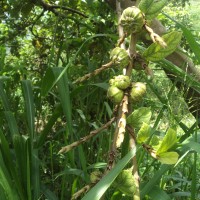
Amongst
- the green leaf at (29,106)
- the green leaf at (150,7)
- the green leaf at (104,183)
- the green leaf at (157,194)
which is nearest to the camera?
the green leaf at (104,183)

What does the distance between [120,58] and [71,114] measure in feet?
1.96

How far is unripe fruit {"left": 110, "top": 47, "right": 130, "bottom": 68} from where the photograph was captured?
1.85 feet

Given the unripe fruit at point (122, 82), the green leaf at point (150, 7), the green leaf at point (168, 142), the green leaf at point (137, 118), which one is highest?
the green leaf at point (150, 7)

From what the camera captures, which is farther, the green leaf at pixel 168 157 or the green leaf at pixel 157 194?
the green leaf at pixel 157 194

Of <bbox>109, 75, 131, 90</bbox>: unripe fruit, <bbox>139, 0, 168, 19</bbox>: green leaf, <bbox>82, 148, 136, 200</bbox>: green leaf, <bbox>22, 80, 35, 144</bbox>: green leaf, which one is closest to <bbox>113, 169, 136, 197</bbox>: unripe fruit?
<bbox>82, 148, 136, 200</bbox>: green leaf

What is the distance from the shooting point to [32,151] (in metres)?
1.15

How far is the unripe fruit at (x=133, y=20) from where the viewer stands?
566mm

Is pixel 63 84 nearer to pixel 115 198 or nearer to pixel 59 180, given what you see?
pixel 115 198

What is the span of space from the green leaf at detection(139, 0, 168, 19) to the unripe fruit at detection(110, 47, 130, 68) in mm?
80

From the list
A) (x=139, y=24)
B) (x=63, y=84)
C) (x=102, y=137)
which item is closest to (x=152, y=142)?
(x=139, y=24)

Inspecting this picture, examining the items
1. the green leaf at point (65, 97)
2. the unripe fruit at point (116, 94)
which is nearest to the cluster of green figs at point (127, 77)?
the unripe fruit at point (116, 94)

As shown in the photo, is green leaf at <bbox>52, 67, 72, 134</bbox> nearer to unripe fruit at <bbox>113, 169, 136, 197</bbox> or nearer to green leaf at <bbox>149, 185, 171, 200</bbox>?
green leaf at <bbox>149, 185, 171, 200</bbox>

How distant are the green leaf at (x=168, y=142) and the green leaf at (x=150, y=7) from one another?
0.66ft

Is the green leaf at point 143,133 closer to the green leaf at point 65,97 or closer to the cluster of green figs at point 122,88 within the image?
the cluster of green figs at point 122,88
